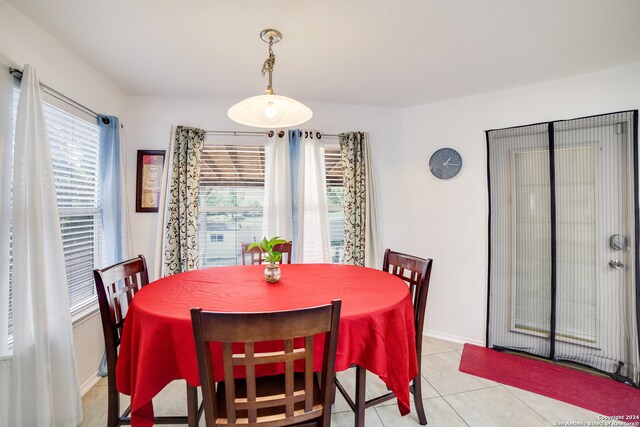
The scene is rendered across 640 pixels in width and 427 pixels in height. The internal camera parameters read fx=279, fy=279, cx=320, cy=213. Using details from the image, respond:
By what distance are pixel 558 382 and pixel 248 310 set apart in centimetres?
246

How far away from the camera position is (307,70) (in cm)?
225

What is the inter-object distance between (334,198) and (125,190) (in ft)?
6.50

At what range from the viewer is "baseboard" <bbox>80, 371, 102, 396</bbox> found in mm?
1987

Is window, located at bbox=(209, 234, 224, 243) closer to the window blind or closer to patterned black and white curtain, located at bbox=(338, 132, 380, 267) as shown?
the window blind

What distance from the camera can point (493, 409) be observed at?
1.85m

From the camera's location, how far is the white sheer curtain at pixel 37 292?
4.82 ft

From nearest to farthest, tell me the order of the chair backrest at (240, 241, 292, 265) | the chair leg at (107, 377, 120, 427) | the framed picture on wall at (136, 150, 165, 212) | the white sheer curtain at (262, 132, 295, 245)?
the chair leg at (107, 377, 120, 427) → the chair backrest at (240, 241, 292, 265) → the framed picture on wall at (136, 150, 165, 212) → the white sheer curtain at (262, 132, 295, 245)

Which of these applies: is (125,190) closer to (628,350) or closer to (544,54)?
(544,54)

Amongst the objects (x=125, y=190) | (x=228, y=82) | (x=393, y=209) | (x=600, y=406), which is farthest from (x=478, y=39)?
(x=125, y=190)

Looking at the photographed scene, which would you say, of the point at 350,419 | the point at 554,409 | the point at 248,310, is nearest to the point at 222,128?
the point at 248,310

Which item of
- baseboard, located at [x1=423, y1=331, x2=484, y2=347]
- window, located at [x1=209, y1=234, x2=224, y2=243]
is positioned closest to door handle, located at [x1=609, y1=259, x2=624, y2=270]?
baseboard, located at [x1=423, y1=331, x2=484, y2=347]

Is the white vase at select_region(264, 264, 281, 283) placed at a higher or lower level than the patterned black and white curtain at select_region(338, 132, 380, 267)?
lower

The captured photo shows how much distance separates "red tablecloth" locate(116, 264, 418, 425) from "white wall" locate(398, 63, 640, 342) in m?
1.51

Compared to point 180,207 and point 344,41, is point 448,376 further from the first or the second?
point 180,207
